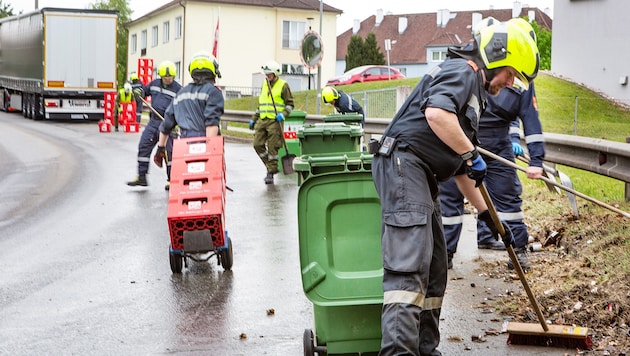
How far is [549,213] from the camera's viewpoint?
1038 centimetres

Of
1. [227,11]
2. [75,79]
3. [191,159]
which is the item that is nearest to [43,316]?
[191,159]

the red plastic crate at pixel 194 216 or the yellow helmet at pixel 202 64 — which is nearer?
the red plastic crate at pixel 194 216

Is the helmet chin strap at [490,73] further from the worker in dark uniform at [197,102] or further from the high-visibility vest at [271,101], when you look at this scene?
the high-visibility vest at [271,101]

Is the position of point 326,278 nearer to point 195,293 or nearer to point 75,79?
point 195,293

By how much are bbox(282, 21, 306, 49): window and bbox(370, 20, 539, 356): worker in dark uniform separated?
54215mm

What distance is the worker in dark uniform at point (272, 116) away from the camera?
15352 mm

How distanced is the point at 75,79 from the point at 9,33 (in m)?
9.14

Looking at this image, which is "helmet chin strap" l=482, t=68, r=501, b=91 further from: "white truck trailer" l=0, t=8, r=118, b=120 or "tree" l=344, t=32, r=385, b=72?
"tree" l=344, t=32, r=385, b=72

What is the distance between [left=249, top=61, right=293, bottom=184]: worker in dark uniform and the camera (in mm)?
15352

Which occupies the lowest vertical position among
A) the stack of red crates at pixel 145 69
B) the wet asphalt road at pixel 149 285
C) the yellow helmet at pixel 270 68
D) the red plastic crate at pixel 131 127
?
the wet asphalt road at pixel 149 285

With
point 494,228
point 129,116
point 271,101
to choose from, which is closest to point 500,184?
point 494,228

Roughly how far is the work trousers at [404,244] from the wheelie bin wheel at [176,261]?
3444mm

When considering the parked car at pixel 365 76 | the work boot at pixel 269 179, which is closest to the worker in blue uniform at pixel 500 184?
the work boot at pixel 269 179

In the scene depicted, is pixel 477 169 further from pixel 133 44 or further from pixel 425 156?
pixel 133 44
